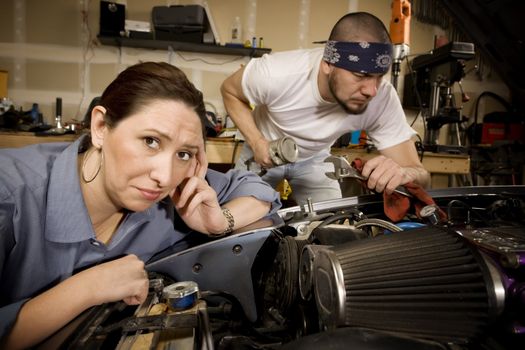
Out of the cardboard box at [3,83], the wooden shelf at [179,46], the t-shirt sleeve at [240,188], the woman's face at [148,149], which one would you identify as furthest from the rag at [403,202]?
the cardboard box at [3,83]

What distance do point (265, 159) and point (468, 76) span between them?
3187mm

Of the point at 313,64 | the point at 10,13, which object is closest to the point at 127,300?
the point at 313,64

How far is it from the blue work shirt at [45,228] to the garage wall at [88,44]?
96.9 inches

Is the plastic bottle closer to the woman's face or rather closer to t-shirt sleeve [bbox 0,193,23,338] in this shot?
the woman's face

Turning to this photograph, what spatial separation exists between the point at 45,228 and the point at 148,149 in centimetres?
28

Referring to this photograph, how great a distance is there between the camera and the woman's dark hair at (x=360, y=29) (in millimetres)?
1521

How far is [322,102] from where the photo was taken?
1754 millimetres

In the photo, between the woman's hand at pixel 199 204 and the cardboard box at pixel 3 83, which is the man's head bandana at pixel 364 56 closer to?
the woman's hand at pixel 199 204

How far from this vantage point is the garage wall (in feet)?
9.66

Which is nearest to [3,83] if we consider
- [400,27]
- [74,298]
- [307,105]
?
[307,105]

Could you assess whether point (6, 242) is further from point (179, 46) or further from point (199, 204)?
point (179, 46)

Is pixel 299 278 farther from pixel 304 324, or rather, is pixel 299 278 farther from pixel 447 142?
pixel 447 142

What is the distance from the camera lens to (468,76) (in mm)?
3686

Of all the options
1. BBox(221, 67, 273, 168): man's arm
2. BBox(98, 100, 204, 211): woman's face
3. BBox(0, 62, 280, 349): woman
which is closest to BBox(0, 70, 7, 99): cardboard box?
BBox(221, 67, 273, 168): man's arm
